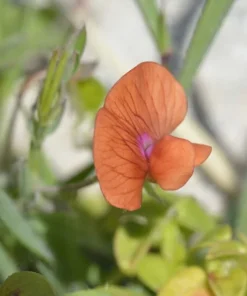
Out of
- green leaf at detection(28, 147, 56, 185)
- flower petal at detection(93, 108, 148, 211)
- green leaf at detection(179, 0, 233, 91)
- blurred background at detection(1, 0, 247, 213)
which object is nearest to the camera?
flower petal at detection(93, 108, 148, 211)

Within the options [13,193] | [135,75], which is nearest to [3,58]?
[13,193]

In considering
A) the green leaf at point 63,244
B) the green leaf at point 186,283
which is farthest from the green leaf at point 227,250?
the green leaf at point 63,244

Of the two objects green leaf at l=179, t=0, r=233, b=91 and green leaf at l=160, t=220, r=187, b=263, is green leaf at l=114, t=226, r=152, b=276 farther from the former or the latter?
green leaf at l=179, t=0, r=233, b=91

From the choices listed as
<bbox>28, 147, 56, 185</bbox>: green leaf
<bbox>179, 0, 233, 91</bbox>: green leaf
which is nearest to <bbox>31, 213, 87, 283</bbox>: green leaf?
<bbox>28, 147, 56, 185</bbox>: green leaf

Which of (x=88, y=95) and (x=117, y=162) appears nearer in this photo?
(x=117, y=162)

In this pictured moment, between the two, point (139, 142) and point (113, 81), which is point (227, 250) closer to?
point (139, 142)

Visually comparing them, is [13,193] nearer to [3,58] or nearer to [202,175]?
[3,58]

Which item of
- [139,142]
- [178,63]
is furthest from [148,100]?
[178,63]
